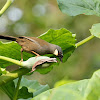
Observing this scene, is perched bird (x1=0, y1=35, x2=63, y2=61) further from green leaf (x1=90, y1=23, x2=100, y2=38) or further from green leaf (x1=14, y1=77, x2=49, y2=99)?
green leaf (x1=14, y1=77, x2=49, y2=99)

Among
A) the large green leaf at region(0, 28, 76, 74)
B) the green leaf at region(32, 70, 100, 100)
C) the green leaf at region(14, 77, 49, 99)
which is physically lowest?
the green leaf at region(14, 77, 49, 99)

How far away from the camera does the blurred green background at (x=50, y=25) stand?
175 inches

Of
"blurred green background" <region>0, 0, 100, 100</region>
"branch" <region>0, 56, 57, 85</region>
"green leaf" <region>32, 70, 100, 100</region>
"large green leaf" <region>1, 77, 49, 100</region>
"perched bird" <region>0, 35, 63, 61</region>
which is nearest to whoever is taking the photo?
"green leaf" <region>32, 70, 100, 100</region>

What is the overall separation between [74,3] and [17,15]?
4690mm

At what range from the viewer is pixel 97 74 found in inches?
17.3

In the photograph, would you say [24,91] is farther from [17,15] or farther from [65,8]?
[17,15]

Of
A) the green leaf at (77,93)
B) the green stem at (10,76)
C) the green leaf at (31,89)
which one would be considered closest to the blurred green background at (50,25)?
the green leaf at (31,89)

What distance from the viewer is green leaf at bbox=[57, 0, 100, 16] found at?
949 millimetres

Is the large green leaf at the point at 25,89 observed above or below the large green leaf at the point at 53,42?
below

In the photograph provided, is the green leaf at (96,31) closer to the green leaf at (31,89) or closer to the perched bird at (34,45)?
the perched bird at (34,45)

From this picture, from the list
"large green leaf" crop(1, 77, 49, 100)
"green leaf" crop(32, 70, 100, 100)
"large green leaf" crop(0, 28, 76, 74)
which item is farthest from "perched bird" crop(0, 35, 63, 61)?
"green leaf" crop(32, 70, 100, 100)

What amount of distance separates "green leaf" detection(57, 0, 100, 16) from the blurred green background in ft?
10.1

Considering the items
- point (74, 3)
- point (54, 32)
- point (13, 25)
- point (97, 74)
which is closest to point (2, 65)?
point (54, 32)

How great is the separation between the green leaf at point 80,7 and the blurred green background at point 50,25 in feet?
10.1
